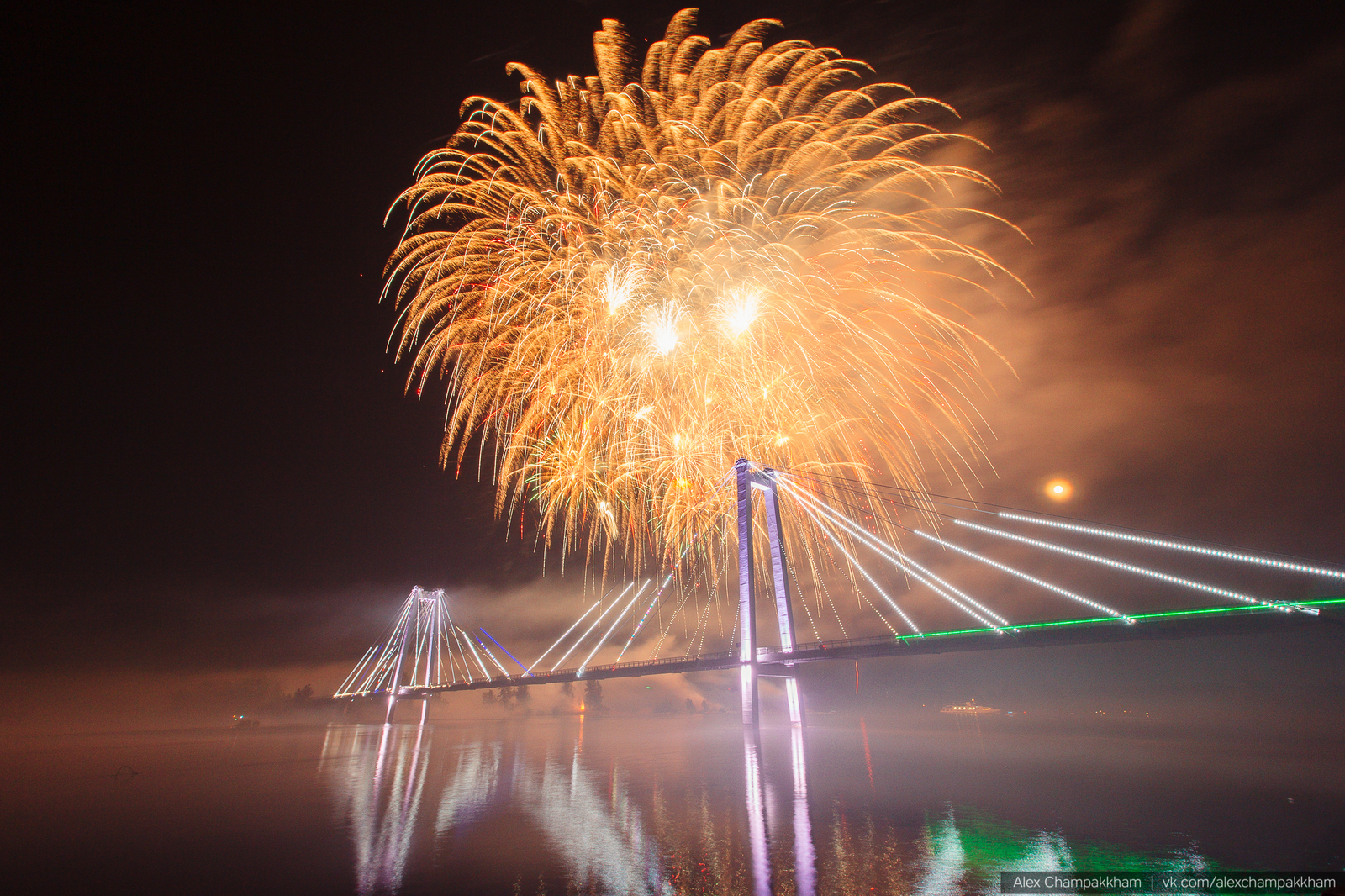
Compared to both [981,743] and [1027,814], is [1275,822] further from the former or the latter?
[981,743]

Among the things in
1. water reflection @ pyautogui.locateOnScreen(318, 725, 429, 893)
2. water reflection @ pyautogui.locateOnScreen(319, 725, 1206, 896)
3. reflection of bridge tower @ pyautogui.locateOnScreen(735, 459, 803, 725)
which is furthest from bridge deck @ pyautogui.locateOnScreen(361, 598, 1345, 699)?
water reflection @ pyautogui.locateOnScreen(318, 725, 429, 893)

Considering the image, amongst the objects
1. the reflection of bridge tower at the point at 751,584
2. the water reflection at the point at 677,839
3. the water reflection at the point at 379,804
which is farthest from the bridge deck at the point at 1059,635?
the water reflection at the point at 379,804

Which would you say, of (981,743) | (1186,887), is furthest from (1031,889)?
(981,743)

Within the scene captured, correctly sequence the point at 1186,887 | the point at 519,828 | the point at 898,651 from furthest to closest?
the point at 898,651
the point at 519,828
the point at 1186,887

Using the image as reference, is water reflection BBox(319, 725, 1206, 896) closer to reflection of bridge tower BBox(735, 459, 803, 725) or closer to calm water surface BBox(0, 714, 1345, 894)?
calm water surface BBox(0, 714, 1345, 894)

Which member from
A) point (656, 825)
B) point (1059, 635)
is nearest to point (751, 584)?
point (1059, 635)

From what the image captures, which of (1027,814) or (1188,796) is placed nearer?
(1027,814)

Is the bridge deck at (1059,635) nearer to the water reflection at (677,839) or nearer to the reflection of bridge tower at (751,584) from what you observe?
the reflection of bridge tower at (751,584)

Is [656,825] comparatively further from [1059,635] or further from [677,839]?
[1059,635]
